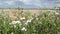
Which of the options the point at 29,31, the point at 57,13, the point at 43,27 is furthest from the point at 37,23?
the point at 57,13

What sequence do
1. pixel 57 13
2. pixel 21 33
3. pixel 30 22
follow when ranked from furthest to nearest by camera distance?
pixel 57 13 < pixel 30 22 < pixel 21 33

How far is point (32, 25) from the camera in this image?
17.1ft

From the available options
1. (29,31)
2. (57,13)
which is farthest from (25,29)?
(57,13)

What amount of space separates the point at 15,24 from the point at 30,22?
466mm

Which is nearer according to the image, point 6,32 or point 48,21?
point 6,32

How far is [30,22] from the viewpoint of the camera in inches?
206

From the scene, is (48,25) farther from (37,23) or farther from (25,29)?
(25,29)

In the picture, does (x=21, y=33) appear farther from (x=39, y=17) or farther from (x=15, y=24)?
(x=39, y=17)

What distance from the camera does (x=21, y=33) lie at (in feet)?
15.8

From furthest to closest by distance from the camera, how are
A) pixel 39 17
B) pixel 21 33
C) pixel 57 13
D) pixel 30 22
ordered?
pixel 57 13 → pixel 39 17 → pixel 30 22 → pixel 21 33

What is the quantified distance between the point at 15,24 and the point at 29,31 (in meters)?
0.32

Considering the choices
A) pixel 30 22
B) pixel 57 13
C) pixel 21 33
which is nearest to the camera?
pixel 21 33

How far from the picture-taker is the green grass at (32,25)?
488 centimetres

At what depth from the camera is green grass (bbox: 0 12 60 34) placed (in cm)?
488
